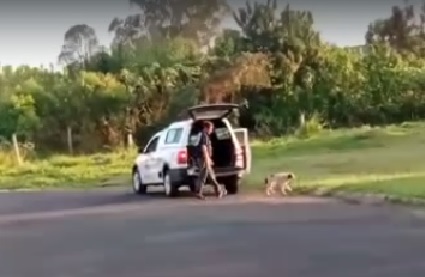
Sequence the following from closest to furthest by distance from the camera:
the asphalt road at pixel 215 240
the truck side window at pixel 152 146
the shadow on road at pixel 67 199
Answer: the asphalt road at pixel 215 240 → the shadow on road at pixel 67 199 → the truck side window at pixel 152 146

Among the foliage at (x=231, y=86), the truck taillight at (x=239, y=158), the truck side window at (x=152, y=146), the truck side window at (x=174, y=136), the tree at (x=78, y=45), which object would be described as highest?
the tree at (x=78, y=45)

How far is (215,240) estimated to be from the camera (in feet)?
42.7

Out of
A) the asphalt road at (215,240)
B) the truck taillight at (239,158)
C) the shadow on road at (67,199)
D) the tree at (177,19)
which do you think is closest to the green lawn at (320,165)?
the truck taillight at (239,158)

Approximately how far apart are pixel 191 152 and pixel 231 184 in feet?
5.27

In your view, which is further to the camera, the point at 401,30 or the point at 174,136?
the point at 401,30

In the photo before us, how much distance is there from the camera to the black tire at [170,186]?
22.1 m

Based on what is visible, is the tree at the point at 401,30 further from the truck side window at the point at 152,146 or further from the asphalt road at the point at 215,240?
the asphalt road at the point at 215,240

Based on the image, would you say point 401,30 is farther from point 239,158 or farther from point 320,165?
point 239,158

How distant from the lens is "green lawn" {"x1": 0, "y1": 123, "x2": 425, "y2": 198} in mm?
22484

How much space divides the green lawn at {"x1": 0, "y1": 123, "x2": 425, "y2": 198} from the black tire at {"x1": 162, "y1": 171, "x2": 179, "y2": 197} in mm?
2359

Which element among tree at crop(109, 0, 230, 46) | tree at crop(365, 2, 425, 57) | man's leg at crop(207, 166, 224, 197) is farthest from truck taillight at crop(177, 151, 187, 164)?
tree at crop(365, 2, 425, 57)

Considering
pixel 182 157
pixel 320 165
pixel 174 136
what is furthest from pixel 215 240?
pixel 320 165

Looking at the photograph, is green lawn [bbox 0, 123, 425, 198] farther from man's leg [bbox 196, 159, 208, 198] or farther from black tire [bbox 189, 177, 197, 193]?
man's leg [bbox 196, 159, 208, 198]

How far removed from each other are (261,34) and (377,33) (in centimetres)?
1310
